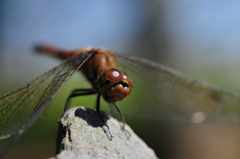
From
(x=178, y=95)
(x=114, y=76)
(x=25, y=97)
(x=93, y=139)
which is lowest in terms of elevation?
(x=93, y=139)

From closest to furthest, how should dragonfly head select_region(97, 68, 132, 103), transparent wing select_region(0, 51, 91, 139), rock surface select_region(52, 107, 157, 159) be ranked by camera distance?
rock surface select_region(52, 107, 157, 159) → dragonfly head select_region(97, 68, 132, 103) → transparent wing select_region(0, 51, 91, 139)

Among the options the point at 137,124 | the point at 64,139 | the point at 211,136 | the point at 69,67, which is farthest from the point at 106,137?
the point at 211,136

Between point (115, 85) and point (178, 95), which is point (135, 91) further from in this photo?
point (115, 85)

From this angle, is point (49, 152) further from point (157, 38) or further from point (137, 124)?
point (157, 38)

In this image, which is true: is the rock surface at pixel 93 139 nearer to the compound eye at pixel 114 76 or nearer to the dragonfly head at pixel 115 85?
the dragonfly head at pixel 115 85

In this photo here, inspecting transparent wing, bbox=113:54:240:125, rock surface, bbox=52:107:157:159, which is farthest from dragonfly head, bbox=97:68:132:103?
transparent wing, bbox=113:54:240:125

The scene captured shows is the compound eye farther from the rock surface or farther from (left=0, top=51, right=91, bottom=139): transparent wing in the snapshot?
the rock surface

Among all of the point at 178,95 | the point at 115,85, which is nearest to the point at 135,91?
the point at 178,95
